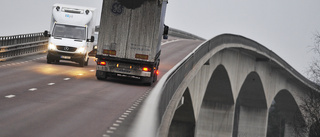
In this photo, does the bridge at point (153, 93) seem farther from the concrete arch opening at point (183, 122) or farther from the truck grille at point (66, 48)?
the truck grille at point (66, 48)

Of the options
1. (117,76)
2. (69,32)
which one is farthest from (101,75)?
(69,32)

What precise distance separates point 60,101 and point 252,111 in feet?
160

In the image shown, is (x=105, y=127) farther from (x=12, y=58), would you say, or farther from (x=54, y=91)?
(x=12, y=58)

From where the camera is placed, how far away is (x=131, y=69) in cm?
2664

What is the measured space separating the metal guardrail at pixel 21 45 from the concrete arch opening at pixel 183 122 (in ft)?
32.2

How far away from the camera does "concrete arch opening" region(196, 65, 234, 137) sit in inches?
2010

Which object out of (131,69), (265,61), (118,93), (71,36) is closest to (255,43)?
(265,61)

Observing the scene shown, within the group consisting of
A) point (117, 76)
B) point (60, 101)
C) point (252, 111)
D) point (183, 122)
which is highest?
point (117, 76)

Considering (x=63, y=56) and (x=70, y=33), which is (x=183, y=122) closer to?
(x=63, y=56)

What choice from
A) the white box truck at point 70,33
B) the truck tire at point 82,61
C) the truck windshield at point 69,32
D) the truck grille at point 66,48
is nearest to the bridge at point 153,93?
the truck tire at point 82,61

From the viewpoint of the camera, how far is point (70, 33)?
3359 centimetres

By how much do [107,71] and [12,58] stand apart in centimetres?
1071

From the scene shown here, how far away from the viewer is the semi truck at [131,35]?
25719mm

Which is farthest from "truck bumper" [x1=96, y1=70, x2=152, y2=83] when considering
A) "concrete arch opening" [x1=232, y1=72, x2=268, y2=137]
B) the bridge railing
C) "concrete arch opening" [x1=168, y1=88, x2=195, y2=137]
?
"concrete arch opening" [x1=232, y1=72, x2=268, y2=137]
